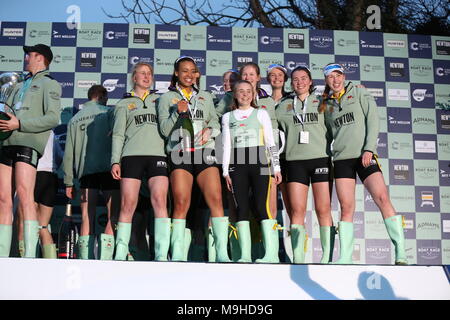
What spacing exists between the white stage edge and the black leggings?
0.70 meters

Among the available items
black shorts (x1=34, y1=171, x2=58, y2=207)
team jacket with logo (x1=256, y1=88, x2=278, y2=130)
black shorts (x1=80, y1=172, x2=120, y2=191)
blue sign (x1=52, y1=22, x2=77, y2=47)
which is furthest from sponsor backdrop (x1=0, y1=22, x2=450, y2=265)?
team jacket with logo (x1=256, y1=88, x2=278, y2=130)

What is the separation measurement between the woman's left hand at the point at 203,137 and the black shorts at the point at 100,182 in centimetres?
94

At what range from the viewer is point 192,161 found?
443 centimetres

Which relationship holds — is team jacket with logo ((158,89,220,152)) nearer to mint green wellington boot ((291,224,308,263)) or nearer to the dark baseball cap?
mint green wellington boot ((291,224,308,263))

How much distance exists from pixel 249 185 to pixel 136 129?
1.02 m

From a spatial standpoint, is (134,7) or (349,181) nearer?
(349,181)

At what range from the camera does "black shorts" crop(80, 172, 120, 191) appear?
497cm

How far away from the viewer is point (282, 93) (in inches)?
204

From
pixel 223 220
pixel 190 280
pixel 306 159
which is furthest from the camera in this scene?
pixel 306 159

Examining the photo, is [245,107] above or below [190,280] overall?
above

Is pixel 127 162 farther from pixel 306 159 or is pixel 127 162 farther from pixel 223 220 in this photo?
pixel 306 159

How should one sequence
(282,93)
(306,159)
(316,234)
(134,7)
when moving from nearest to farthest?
(306,159)
(282,93)
(316,234)
(134,7)
